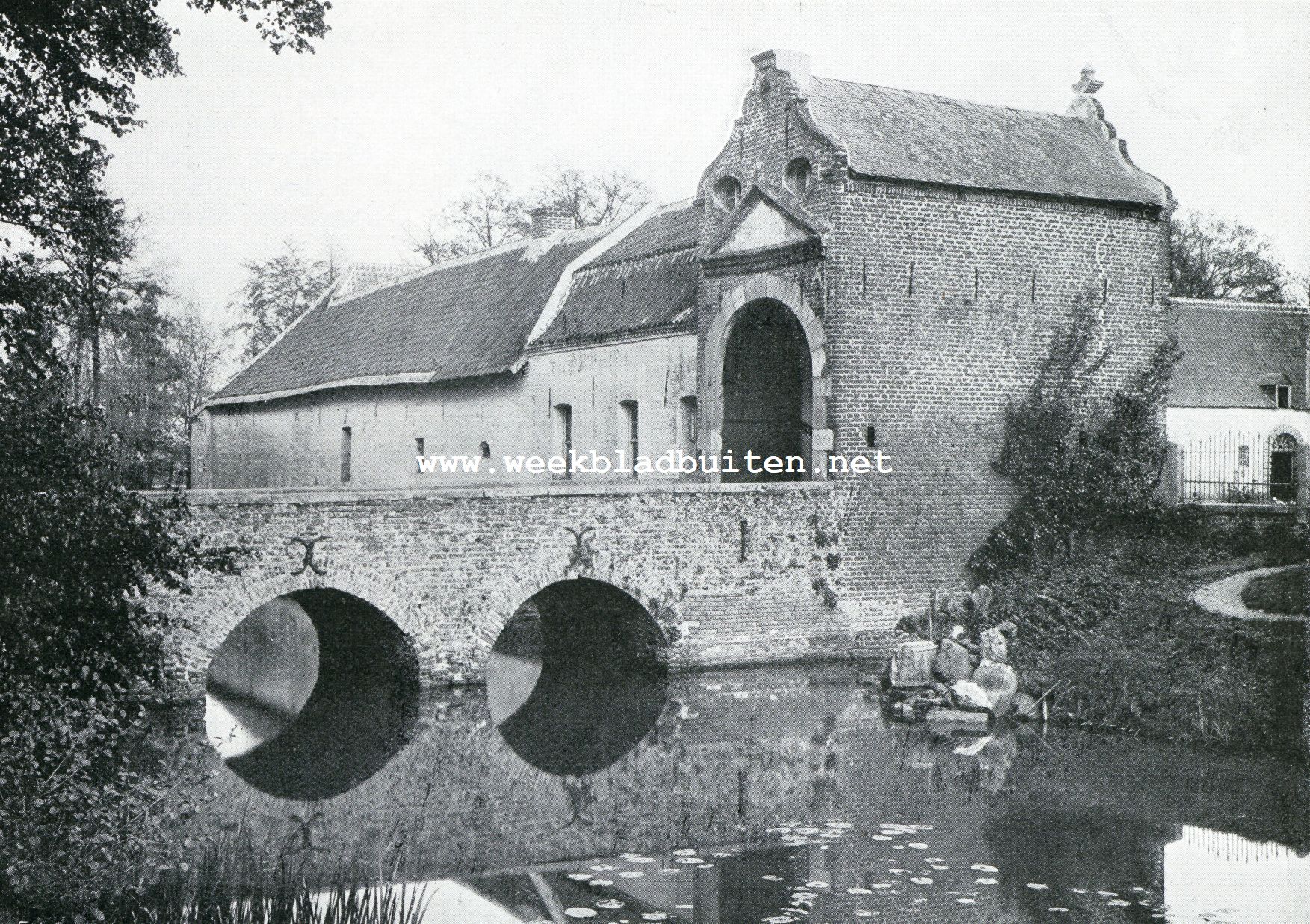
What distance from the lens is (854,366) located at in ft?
61.7

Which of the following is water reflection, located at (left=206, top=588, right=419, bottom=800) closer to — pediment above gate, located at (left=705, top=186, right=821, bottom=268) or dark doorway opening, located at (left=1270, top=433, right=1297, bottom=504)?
pediment above gate, located at (left=705, top=186, right=821, bottom=268)

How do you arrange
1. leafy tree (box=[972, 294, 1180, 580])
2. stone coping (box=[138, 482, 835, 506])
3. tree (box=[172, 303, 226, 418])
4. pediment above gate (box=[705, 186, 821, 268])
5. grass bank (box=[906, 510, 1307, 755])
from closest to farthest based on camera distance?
1. grass bank (box=[906, 510, 1307, 755])
2. stone coping (box=[138, 482, 835, 506])
3. pediment above gate (box=[705, 186, 821, 268])
4. leafy tree (box=[972, 294, 1180, 580])
5. tree (box=[172, 303, 226, 418])

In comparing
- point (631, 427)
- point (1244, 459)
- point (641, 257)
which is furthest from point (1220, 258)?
point (631, 427)

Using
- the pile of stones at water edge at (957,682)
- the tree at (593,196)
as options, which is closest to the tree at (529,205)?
the tree at (593,196)

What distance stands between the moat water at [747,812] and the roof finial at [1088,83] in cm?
1083

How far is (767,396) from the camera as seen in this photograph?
70.7 feet

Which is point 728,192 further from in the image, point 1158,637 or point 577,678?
point 1158,637

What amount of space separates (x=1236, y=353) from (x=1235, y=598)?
1721 centimetres

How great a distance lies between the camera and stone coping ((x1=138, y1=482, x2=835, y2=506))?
51.8ft

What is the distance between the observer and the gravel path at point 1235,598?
53.7 feet

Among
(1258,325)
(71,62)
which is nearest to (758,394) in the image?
(71,62)

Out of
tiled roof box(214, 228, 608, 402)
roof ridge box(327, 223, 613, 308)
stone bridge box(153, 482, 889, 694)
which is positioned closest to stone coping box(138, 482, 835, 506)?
stone bridge box(153, 482, 889, 694)

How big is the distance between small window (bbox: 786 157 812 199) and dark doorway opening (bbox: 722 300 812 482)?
2.06m

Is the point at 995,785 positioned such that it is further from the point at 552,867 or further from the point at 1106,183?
the point at 1106,183
